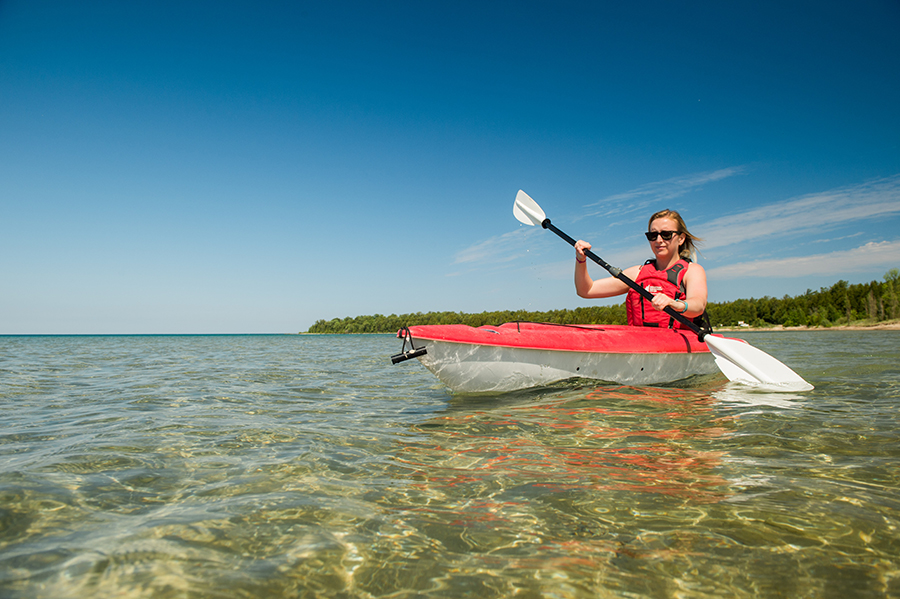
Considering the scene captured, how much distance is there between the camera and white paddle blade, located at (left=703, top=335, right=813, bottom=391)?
6.71 m

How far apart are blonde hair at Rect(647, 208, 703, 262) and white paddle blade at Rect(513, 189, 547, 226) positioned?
1.98 metres

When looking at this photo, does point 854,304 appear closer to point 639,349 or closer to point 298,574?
point 639,349

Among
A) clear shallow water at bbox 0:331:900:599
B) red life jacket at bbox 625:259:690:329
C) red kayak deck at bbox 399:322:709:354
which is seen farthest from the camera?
red life jacket at bbox 625:259:690:329

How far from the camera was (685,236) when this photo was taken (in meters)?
7.15

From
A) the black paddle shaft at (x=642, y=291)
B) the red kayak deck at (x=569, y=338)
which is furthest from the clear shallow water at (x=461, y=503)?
the black paddle shaft at (x=642, y=291)

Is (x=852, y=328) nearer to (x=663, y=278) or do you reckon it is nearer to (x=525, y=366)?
(x=663, y=278)

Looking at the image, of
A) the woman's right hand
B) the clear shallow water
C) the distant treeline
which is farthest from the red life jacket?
the distant treeline

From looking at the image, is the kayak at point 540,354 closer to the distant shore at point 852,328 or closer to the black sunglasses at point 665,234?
the black sunglasses at point 665,234

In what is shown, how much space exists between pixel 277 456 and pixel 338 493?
1.08 meters

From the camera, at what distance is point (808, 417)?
15.6 feet

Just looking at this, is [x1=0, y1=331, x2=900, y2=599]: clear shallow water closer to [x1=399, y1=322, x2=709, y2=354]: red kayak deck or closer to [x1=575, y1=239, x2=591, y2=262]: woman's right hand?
[x1=399, y1=322, x2=709, y2=354]: red kayak deck

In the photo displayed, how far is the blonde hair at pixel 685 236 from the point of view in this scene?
705 centimetres

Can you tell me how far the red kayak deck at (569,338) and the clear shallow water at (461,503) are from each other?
0.91 m

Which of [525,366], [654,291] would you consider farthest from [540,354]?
[654,291]
